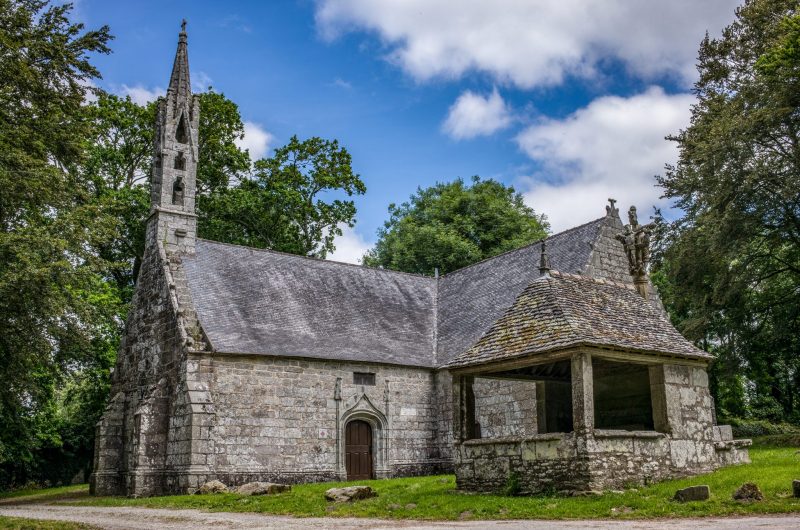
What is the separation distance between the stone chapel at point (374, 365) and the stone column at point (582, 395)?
0.06 metres

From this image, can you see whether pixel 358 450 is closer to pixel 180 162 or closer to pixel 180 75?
pixel 180 162

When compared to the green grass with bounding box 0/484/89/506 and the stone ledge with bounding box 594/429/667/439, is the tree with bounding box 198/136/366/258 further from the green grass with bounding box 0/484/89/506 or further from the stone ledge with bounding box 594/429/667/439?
the stone ledge with bounding box 594/429/667/439

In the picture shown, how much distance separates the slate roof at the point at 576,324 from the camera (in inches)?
551

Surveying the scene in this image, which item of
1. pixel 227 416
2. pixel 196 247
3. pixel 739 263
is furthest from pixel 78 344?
pixel 739 263

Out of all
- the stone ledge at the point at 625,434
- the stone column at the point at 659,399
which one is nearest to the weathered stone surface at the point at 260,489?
the stone ledge at the point at 625,434

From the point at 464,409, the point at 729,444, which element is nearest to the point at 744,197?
the point at 729,444

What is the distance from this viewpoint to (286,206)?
39.2 m

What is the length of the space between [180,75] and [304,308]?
10.3 meters

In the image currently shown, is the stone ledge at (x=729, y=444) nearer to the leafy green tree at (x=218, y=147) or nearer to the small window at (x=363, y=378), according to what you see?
the small window at (x=363, y=378)

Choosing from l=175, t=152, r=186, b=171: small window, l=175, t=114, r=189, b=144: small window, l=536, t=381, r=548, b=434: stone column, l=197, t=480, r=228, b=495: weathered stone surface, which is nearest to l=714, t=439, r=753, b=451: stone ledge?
l=536, t=381, r=548, b=434: stone column

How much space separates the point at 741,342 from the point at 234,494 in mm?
21142

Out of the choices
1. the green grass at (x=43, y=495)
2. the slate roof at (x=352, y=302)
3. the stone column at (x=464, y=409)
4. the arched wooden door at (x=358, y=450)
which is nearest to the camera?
the stone column at (x=464, y=409)

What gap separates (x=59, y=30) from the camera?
19.6 m

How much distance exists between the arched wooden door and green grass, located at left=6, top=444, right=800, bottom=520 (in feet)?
25.5
